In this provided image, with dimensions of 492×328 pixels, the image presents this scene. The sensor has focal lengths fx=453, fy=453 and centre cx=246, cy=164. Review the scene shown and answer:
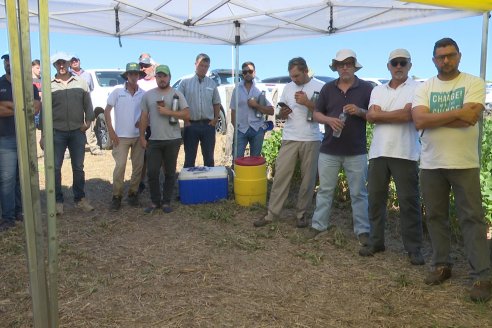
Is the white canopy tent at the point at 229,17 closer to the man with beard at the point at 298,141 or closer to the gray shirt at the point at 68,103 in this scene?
the gray shirt at the point at 68,103

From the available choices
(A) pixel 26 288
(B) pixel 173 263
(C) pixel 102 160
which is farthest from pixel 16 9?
(C) pixel 102 160

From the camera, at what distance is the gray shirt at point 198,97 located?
6.26m

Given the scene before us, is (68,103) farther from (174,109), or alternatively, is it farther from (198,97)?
(198,97)

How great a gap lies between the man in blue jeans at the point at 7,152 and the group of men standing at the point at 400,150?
2731 mm

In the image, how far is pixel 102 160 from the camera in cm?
952

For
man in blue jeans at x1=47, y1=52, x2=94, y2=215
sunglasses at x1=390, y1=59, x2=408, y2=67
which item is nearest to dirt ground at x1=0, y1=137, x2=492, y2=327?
man in blue jeans at x1=47, y1=52, x2=94, y2=215

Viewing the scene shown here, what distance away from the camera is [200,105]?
20.5ft

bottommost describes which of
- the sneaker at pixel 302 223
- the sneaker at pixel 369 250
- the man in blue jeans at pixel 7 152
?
the sneaker at pixel 369 250

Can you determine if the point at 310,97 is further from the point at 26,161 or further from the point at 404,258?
the point at 26,161

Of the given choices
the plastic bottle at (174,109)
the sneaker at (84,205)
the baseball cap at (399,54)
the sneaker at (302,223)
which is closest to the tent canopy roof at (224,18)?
the plastic bottle at (174,109)

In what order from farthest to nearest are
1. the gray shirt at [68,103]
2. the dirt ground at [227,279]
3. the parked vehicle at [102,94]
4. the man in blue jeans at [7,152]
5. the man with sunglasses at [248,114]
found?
the parked vehicle at [102,94]
the man with sunglasses at [248,114]
the gray shirt at [68,103]
the man in blue jeans at [7,152]
the dirt ground at [227,279]

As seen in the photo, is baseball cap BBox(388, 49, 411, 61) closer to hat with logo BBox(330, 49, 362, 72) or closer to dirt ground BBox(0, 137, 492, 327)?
hat with logo BBox(330, 49, 362, 72)

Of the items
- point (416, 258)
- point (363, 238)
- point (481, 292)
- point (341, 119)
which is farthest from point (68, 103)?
point (481, 292)

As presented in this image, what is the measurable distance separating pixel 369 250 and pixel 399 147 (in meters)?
1.04
